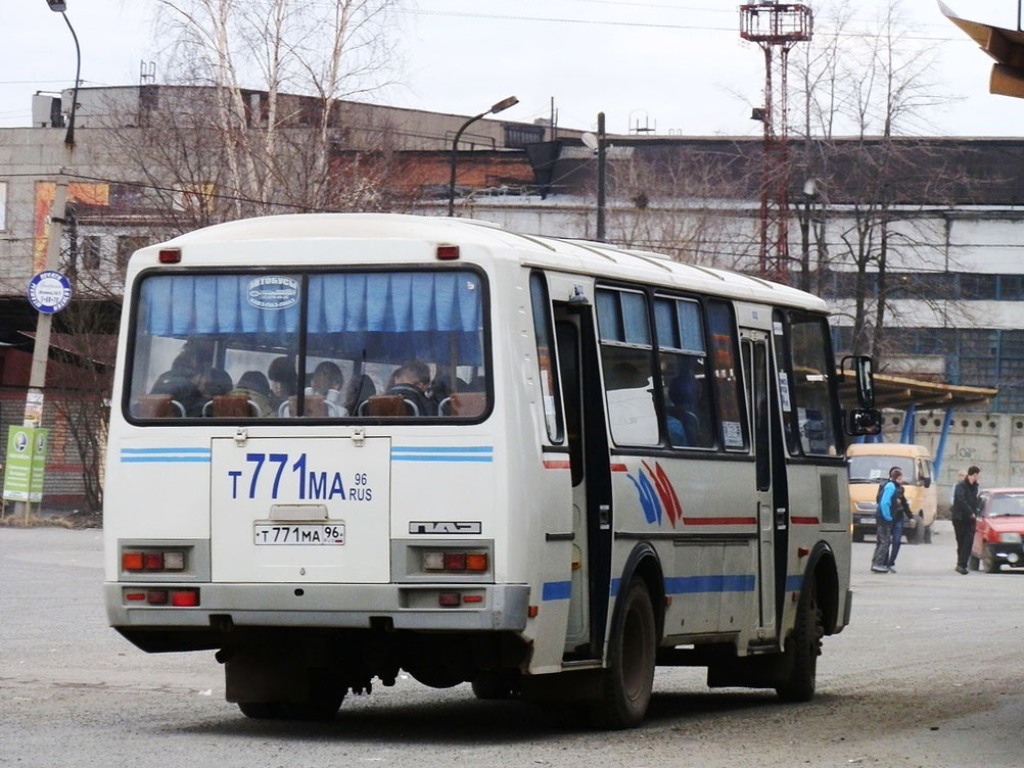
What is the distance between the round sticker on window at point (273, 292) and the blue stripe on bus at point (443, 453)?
106 cm

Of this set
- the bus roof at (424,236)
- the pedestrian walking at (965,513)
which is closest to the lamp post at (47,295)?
the pedestrian walking at (965,513)

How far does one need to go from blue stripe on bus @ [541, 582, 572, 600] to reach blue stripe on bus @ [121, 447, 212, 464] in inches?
74.3

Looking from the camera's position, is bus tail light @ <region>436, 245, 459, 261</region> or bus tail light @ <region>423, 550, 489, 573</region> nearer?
bus tail light @ <region>423, 550, 489, 573</region>

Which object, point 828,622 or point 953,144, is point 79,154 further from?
point 828,622

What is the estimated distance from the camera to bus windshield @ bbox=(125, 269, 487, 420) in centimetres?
1103

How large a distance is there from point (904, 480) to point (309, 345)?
38.2m

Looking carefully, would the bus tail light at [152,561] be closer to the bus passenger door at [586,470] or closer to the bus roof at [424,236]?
the bus roof at [424,236]

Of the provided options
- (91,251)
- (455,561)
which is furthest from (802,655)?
(91,251)

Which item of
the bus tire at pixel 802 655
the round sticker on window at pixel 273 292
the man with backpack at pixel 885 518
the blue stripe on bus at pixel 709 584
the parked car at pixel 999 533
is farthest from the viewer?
the parked car at pixel 999 533

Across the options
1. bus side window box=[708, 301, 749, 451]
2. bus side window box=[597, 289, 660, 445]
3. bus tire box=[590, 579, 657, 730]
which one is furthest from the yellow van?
bus tire box=[590, 579, 657, 730]

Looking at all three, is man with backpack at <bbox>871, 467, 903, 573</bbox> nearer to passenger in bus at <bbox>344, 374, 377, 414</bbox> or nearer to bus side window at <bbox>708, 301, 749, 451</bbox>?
bus side window at <bbox>708, 301, 749, 451</bbox>

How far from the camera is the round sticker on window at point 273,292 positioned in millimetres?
11336

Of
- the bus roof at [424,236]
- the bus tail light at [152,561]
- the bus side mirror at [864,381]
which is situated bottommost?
the bus tail light at [152,561]

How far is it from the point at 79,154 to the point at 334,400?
7345 centimetres
